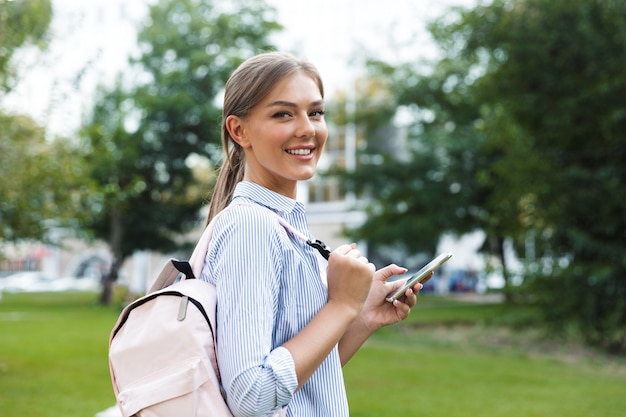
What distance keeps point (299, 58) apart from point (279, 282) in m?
0.54

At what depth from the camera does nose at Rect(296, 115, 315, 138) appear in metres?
1.80

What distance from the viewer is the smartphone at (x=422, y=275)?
1826mm

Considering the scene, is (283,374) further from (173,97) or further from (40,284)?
(40,284)

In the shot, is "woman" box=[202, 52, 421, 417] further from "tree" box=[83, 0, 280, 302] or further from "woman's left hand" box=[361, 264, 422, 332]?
"tree" box=[83, 0, 280, 302]

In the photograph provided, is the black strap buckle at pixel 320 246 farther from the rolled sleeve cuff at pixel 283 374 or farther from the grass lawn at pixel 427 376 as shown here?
the grass lawn at pixel 427 376

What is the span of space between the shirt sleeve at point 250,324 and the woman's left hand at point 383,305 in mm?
482

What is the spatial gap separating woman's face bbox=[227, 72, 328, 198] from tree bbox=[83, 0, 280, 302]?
29552mm

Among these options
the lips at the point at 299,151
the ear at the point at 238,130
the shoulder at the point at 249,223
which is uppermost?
the ear at the point at 238,130

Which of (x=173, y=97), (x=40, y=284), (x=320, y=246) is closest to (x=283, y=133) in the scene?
(x=320, y=246)

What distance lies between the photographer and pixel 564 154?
571 inches

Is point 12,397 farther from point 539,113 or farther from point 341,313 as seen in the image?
point 539,113

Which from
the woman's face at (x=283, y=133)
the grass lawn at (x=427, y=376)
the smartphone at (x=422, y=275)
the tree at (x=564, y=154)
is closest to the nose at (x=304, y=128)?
the woman's face at (x=283, y=133)

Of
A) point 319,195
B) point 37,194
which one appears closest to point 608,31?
point 37,194

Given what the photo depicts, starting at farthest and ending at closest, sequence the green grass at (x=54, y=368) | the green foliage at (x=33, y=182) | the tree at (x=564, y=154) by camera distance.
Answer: the tree at (x=564, y=154) → the green foliage at (x=33, y=182) → the green grass at (x=54, y=368)
